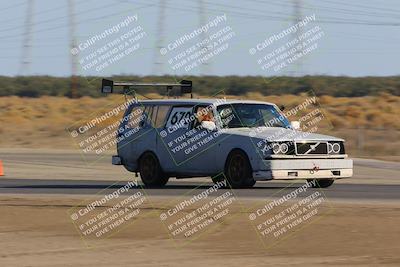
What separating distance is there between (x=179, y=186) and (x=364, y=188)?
368 cm

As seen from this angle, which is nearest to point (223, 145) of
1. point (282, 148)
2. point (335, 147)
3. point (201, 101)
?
point (282, 148)

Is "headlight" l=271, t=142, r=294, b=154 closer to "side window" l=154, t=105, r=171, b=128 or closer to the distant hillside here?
"side window" l=154, t=105, r=171, b=128

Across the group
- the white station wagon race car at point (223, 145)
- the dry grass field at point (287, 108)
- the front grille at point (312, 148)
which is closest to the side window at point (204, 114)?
the white station wagon race car at point (223, 145)

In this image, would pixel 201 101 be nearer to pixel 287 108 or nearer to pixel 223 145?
pixel 223 145

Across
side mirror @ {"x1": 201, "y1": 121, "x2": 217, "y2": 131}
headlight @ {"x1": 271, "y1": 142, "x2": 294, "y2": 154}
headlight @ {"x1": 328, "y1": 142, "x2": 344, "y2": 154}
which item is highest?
side mirror @ {"x1": 201, "y1": 121, "x2": 217, "y2": 131}

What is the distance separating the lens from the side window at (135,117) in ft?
81.6

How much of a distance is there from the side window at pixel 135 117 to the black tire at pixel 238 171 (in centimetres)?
302

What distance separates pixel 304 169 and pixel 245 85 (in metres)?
74.7

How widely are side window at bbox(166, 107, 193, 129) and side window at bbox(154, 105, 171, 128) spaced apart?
0.22 metres

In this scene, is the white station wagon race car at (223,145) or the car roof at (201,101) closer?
the white station wagon race car at (223,145)

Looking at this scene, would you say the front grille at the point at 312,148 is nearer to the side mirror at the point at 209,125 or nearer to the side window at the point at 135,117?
the side mirror at the point at 209,125

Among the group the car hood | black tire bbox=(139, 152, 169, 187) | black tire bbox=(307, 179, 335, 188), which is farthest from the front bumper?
black tire bbox=(139, 152, 169, 187)

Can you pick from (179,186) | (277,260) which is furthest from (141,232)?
(179,186)

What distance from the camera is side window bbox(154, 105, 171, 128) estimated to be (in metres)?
24.1
